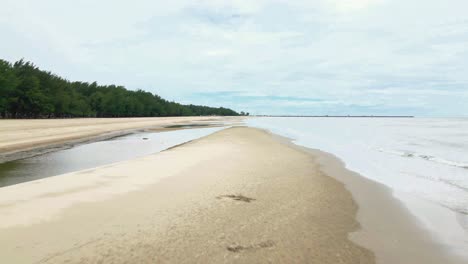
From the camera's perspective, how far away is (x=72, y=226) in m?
5.68

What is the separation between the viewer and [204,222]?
610 centimetres

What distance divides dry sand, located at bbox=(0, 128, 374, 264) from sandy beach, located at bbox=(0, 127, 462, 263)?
0.02 meters

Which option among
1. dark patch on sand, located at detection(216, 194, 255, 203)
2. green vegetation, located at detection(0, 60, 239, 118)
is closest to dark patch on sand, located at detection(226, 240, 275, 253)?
dark patch on sand, located at detection(216, 194, 255, 203)

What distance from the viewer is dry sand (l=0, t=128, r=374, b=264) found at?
4703mm

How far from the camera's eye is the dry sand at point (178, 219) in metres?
4.70

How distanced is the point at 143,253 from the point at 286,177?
6910mm

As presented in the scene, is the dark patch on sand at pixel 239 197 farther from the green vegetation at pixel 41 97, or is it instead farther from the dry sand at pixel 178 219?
the green vegetation at pixel 41 97

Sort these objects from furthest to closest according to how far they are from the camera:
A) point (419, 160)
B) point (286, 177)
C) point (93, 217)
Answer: point (419, 160) < point (286, 177) < point (93, 217)

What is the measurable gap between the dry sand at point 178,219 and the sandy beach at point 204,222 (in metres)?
0.02

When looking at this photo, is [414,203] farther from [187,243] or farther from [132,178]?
[132,178]

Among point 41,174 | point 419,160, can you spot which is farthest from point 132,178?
point 419,160

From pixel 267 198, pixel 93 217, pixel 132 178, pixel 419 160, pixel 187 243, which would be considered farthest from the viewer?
pixel 419 160

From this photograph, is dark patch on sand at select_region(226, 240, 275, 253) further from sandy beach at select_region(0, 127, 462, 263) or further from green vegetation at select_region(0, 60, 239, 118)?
green vegetation at select_region(0, 60, 239, 118)

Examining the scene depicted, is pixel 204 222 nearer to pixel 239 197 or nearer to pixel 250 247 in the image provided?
pixel 250 247
